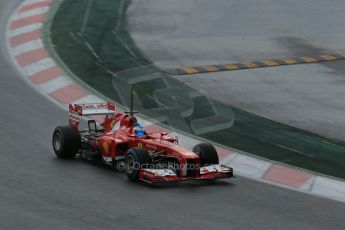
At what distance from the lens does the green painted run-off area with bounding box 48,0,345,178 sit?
14.8m

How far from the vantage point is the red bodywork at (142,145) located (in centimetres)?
1252

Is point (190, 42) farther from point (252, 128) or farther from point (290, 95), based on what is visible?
Result: point (252, 128)

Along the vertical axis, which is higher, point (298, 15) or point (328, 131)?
point (298, 15)

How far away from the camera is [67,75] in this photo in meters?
18.8

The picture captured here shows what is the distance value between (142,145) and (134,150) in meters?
0.54

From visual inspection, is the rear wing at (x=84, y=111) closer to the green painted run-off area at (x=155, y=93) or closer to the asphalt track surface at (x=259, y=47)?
the green painted run-off area at (x=155, y=93)

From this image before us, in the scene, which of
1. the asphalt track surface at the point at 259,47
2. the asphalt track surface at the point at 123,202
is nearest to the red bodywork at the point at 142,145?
the asphalt track surface at the point at 123,202

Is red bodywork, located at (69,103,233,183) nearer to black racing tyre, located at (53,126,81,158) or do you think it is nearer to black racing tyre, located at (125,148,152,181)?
black racing tyre, located at (125,148,152,181)

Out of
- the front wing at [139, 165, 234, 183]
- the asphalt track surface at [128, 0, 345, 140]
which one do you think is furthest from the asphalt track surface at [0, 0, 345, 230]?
the asphalt track surface at [128, 0, 345, 140]

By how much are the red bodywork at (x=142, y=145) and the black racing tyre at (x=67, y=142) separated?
0.26m

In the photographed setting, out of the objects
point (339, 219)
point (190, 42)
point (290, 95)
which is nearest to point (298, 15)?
point (190, 42)

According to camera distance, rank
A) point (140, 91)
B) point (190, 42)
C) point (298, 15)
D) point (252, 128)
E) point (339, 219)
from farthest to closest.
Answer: point (298, 15) → point (190, 42) → point (140, 91) → point (252, 128) → point (339, 219)

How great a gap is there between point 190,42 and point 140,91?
14.1 ft

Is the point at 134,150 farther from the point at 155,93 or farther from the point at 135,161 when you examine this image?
the point at 155,93
